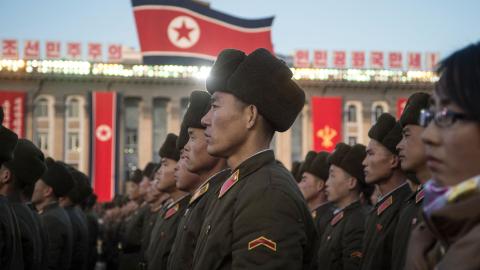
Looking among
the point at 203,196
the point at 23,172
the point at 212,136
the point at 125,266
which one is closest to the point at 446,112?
the point at 212,136

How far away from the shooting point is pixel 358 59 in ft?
179

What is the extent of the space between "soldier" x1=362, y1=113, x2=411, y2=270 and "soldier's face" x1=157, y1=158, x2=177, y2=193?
268 cm

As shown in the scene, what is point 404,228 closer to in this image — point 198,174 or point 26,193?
point 198,174

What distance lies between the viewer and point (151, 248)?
732 cm

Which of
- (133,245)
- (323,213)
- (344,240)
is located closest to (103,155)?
(133,245)

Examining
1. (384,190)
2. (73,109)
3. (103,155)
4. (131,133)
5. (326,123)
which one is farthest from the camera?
(131,133)

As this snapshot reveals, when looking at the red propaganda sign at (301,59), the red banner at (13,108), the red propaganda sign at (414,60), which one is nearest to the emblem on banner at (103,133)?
the red banner at (13,108)

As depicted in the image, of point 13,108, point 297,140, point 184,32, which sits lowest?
point 297,140

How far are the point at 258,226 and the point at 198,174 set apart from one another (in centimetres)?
273

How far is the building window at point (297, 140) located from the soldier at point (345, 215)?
5102 cm

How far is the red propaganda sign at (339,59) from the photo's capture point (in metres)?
54.0

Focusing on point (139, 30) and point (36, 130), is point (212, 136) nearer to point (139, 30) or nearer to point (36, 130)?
point (139, 30)

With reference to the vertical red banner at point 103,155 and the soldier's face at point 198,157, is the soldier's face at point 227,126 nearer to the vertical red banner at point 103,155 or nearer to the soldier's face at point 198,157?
the soldier's face at point 198,157

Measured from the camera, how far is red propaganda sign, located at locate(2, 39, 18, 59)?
166 ft
